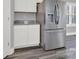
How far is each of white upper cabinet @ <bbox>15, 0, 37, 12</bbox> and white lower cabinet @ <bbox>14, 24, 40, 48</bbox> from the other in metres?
0.77

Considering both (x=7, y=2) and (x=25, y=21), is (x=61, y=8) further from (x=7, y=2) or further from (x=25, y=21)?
(x=7, y=2)

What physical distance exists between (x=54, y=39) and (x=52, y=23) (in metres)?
0.64

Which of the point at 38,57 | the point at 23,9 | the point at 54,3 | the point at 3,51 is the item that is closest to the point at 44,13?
the point at 54,3

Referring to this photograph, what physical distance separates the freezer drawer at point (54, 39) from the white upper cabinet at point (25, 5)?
1370 millimetres

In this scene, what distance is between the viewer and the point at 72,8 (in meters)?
7.96

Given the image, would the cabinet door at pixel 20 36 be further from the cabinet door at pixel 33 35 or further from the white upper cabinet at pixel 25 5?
the white upper cabinet at pixel 25 5

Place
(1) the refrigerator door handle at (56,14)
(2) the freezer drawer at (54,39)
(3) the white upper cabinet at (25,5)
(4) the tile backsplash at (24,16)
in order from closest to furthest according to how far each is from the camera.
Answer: (2) the freezer drawer at (54,39)
(1) the refrigerator door handle at (56,14)
(3) the white upper cabinet at (25,5)
(4) the tile backsplash at (24,16)

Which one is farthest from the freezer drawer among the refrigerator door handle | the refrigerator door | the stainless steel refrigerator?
the refrigerator door handle

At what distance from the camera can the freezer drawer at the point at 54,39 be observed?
455 centimetres

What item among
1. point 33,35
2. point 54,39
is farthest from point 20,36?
point 54,39

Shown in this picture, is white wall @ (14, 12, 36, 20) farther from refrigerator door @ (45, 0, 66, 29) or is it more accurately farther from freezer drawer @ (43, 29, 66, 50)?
freezer drawer @ (43, 29, 66, 50)

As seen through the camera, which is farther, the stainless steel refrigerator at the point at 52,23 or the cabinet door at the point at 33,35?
the cabinet door at the point at 33,35

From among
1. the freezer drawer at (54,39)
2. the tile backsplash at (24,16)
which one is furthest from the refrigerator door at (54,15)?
the tile backsplash at (24,16)

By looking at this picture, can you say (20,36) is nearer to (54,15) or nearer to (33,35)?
(33,35)
